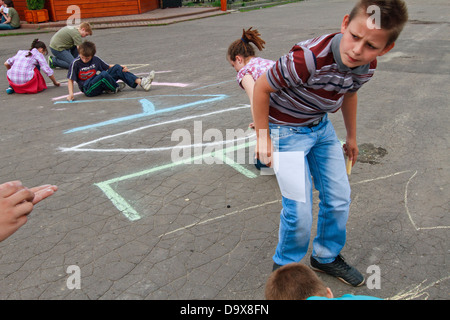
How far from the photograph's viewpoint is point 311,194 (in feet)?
8.46

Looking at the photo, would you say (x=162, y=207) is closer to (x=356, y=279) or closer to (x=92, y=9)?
(x=356, y=279)

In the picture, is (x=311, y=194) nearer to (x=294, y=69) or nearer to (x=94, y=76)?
(x=294, y=69)

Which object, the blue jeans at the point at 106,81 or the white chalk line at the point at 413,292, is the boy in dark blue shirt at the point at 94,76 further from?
the white chalk line at the point at 413,292

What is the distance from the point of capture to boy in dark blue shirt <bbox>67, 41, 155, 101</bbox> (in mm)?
7129

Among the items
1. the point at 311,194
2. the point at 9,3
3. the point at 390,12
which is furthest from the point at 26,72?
the point at 9,3

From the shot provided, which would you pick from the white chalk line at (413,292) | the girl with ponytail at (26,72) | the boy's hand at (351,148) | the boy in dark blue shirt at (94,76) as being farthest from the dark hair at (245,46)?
the girl with ponytail at (26,72)

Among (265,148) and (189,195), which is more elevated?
(265,148)

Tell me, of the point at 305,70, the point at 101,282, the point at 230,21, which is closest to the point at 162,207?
the point at 101,282

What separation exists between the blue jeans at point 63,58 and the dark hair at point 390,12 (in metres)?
8.79

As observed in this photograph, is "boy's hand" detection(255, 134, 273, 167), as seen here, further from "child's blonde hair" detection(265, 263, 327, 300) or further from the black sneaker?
the black sneaker

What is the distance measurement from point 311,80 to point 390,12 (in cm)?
50

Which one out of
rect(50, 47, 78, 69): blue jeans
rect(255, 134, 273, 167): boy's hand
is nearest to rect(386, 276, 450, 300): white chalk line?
rect(255, 134, 273, 167): boy's hand

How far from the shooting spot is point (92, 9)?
1794 cm
